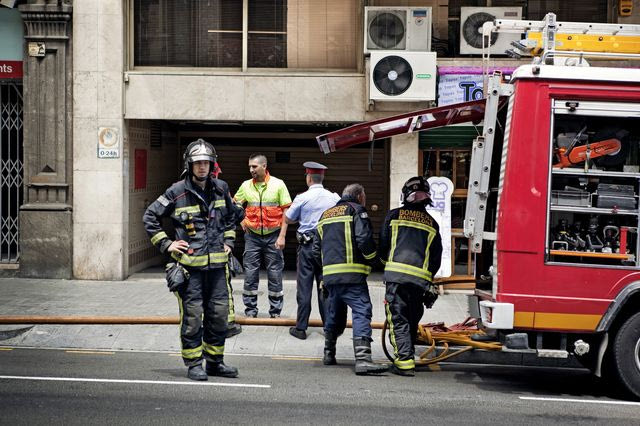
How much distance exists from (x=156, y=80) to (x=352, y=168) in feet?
12.3

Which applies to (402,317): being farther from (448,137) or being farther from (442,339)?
(448,137)

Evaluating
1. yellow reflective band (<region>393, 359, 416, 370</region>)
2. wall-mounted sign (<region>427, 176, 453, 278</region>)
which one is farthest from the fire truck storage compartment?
wall-mounted sign (<region>427, 176, 453, 278</region>)

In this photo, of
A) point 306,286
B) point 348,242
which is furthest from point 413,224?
point 306,286

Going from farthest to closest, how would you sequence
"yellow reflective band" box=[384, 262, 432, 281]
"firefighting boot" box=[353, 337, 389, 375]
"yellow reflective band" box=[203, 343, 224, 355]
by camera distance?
"firefighting boot" box=[353, 337, 389, 375], "yellow reflective band" box=[384, 262, 432, 281], "yellow reflective band" box=[203, 343, 224, 355]

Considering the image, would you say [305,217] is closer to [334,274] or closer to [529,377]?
[334,274]

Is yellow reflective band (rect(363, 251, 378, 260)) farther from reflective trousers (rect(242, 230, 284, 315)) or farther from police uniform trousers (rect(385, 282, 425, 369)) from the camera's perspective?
reflective trousers (rect(242, 230, 284, 315))

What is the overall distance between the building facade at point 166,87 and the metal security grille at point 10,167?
0.45 m

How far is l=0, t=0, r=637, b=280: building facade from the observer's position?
14.1 metres

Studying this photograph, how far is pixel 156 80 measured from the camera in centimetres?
1420

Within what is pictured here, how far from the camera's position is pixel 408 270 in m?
8.73

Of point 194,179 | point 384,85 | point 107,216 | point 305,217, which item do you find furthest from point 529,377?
point 107,216

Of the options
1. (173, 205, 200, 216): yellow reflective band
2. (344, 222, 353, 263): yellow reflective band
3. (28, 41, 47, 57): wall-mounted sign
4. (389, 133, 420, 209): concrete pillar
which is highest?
(28, 41, 47, 57): wall-mounted sign

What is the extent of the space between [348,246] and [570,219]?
205cm

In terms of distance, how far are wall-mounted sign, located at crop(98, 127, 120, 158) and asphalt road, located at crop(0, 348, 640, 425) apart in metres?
5.15
